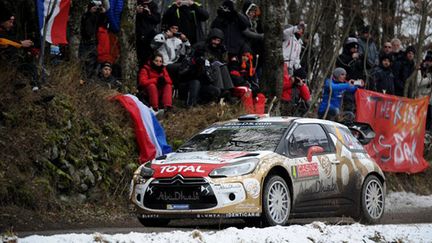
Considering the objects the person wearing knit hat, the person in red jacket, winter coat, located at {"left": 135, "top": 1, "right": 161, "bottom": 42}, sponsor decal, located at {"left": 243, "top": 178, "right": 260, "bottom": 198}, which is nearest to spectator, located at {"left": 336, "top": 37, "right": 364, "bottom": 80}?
the person wearing knit hat

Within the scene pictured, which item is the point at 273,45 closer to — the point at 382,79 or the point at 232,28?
the point at 232,28

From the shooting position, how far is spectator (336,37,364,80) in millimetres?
23234

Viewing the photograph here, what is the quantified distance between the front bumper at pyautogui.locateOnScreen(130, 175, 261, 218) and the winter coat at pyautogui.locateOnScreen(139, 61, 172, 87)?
5.82 metres

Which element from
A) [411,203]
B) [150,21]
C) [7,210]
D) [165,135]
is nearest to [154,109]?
[165,135]

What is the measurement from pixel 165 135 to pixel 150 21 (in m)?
2.90

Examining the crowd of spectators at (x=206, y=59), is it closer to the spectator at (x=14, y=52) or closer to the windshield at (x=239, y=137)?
the spectator at (x=14, y=52)

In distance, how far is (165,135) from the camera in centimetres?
1772

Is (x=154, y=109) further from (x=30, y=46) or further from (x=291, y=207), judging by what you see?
(x=291, y=207)

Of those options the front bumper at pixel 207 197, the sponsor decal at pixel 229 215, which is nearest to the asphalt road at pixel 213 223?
the sponsor decal at pixel 229 215

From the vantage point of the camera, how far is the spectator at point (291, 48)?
22.1 meters

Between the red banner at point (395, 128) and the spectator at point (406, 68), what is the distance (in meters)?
0.98

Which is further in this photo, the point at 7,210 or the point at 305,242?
the point at 7,210

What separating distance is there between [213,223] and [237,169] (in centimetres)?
188

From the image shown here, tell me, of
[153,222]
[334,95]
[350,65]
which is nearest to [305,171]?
[153,222]
